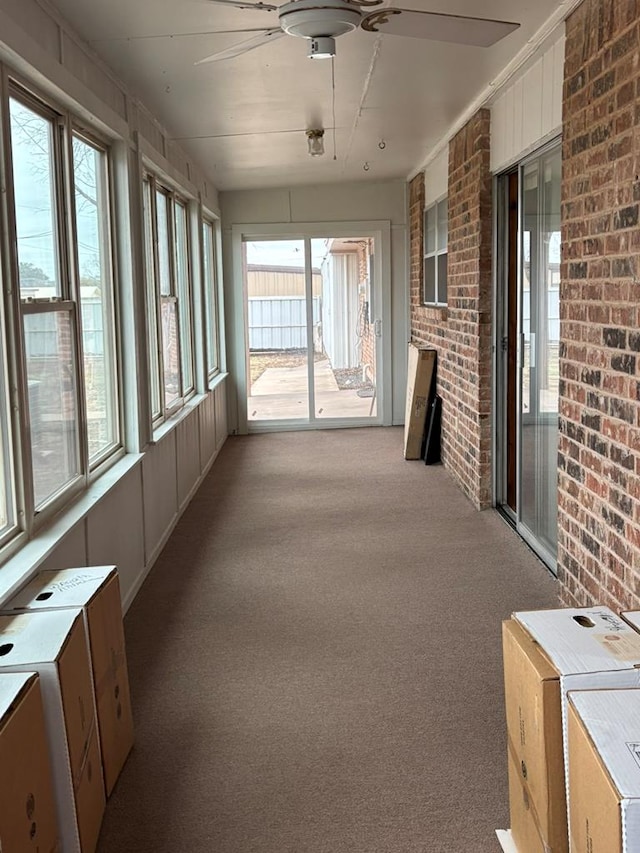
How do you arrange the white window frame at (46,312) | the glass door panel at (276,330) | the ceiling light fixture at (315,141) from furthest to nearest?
the glass door panel at (276,330), the ceiling light fixture at (315,141), the white window frame at (46,312)

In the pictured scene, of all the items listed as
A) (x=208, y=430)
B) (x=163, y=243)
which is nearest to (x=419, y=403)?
(x=208, y=430)

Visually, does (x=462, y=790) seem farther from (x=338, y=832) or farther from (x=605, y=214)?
(x=605, y=214)

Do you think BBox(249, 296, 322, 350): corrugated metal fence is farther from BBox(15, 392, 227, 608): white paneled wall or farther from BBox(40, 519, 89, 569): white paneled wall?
BBox(40, 519, 89, 569): white paneled wall

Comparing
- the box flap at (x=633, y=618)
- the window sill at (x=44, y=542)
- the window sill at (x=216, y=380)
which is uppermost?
the window sill at (x=216, y=380)

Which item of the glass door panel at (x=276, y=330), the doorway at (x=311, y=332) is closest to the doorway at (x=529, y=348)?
the doorway at (x=311, y=332)

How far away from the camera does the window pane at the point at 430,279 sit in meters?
7.78

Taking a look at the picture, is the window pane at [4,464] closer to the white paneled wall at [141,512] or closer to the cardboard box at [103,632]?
the white paneled wall at [141,512]

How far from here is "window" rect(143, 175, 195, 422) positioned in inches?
213

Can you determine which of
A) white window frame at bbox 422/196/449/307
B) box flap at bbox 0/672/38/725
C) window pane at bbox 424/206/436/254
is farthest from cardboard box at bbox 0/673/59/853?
window pane at bbox 424/206/436/254

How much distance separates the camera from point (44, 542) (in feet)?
9.96

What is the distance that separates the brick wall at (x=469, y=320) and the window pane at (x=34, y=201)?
2923mm

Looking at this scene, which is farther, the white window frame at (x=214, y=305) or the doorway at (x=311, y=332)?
the doorway at (x=311, y=332)

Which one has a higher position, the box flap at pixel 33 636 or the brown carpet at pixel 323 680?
the box flap at pixel 33 636

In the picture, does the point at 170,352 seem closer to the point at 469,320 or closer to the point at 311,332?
the point at 469,320
